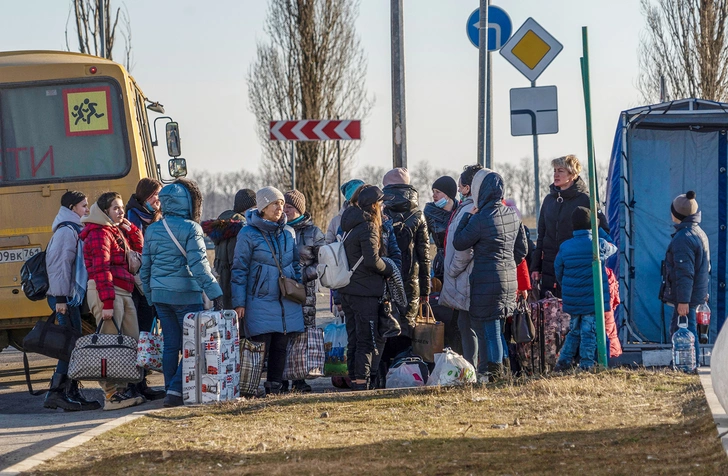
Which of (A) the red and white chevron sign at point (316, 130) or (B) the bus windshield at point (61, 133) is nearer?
(B) the bus windshield at point (61, 133)

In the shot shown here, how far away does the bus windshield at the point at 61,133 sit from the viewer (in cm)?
1118

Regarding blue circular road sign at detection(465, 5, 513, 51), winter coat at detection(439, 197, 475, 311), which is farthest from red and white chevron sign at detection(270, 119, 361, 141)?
winter coat at detection(439, 197, 475, 311)

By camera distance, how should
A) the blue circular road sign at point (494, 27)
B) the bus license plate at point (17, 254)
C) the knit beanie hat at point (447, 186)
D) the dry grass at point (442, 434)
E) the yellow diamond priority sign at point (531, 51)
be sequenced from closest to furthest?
the dry grass at point (442, 434) → the knit beanie hat at point (447, 186) → the bus license plate at point (17, 254) → the yellow diamond priority sign at point (531, 51) → the blue circular road sign at point (494, 27)

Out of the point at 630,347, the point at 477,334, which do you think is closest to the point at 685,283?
the point at 630,347

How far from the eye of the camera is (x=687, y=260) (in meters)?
10.1

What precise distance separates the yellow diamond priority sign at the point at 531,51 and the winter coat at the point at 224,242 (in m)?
3.77

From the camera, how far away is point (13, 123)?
37.0ft

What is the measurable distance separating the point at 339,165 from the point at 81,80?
18.8 m

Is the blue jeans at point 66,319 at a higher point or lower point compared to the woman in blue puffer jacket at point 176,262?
lower

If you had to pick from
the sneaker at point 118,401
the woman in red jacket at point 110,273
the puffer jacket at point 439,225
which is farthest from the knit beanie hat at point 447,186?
the sneaker at point 118,401

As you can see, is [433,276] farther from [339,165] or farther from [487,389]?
[339,165]

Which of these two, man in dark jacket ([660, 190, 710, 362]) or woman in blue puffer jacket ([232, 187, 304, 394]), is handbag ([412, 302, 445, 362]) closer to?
woman in blue puffer jacket ([232, 187, 304, 394])

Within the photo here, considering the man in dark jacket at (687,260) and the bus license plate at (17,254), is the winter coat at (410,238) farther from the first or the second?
the bus license plate at (17,254)

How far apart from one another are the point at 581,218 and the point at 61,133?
529cm
